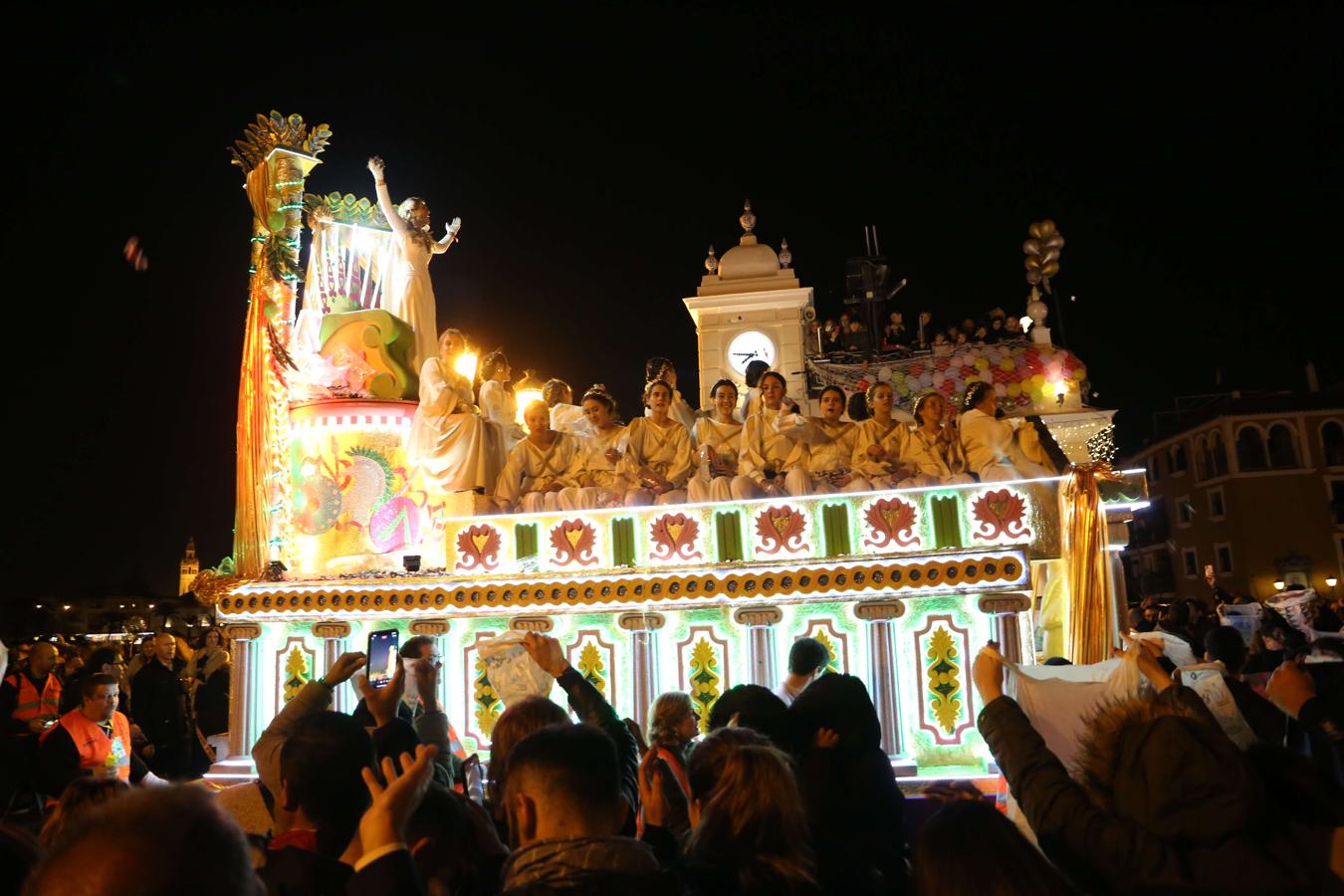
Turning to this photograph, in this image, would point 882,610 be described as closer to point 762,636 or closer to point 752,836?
point 762,636

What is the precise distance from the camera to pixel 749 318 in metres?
19.8

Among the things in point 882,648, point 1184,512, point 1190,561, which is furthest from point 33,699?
point 1184,512

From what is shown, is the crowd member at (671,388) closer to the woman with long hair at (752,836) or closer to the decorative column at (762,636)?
the decorative column at (762,636)

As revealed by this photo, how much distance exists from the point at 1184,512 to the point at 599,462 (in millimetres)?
40613

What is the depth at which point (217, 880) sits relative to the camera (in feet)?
5.55

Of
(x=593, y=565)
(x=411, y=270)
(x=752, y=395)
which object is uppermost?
(x=411, y=270)

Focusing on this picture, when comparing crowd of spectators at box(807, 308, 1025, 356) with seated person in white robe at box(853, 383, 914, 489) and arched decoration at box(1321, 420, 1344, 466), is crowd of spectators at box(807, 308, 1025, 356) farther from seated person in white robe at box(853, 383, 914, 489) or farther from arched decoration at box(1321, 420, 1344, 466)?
arched decoration at box(1321, 420, 1344, 466)

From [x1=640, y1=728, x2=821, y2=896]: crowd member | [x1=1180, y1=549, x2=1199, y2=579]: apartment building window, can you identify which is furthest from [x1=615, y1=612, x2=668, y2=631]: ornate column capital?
[x1=1180, y1=549, x2=1199, y2=579]: apartment building window

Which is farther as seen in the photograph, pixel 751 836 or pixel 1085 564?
pixel 1085 564

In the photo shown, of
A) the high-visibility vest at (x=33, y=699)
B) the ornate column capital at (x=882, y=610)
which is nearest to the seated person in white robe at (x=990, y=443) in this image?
the ornate column capital at (x=882, y=610)

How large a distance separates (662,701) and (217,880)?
3122 millimetres

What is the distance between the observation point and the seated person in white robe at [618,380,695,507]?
10273mm

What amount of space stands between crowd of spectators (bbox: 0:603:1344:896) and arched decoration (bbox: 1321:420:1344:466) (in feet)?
139

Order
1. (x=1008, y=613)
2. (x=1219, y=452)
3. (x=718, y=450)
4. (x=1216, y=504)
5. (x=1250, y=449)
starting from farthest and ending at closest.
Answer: (x=1216, y=504), (x=1219, y=452), (x=1250, y=449), (x=718, y=450), (x=1008, y=613)
